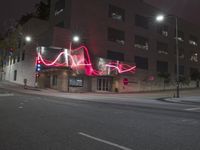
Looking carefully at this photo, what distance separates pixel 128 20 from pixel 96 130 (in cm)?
4476

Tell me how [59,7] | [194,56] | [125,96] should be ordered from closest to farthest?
[125,96] < [59,7] < [194,56]

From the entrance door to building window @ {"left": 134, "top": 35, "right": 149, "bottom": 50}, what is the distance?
A: 10555 mm

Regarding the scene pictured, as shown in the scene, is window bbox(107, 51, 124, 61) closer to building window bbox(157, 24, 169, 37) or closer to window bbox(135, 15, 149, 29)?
window bbox(135, 15, 149, 29)

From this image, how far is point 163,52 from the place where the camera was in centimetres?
5650

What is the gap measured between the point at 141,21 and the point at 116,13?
7094 mm

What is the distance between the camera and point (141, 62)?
50.9m

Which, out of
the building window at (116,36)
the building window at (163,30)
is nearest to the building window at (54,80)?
the building window at (116,36)

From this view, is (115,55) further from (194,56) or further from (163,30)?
(194,56)

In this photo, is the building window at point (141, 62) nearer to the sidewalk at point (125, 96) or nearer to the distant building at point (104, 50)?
the distant building at point (104, 50)

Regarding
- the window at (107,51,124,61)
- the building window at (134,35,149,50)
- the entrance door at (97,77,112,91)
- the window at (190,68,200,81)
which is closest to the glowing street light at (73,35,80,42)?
the window at (107,51,124,61)

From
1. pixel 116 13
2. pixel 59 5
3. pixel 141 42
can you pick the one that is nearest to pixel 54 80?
pixel 59 5

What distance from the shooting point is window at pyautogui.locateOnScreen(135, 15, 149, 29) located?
51.4 metres

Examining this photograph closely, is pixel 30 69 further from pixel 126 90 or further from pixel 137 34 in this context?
pixel 137 34

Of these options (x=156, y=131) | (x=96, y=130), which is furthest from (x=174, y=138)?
(x=96, y=130)
